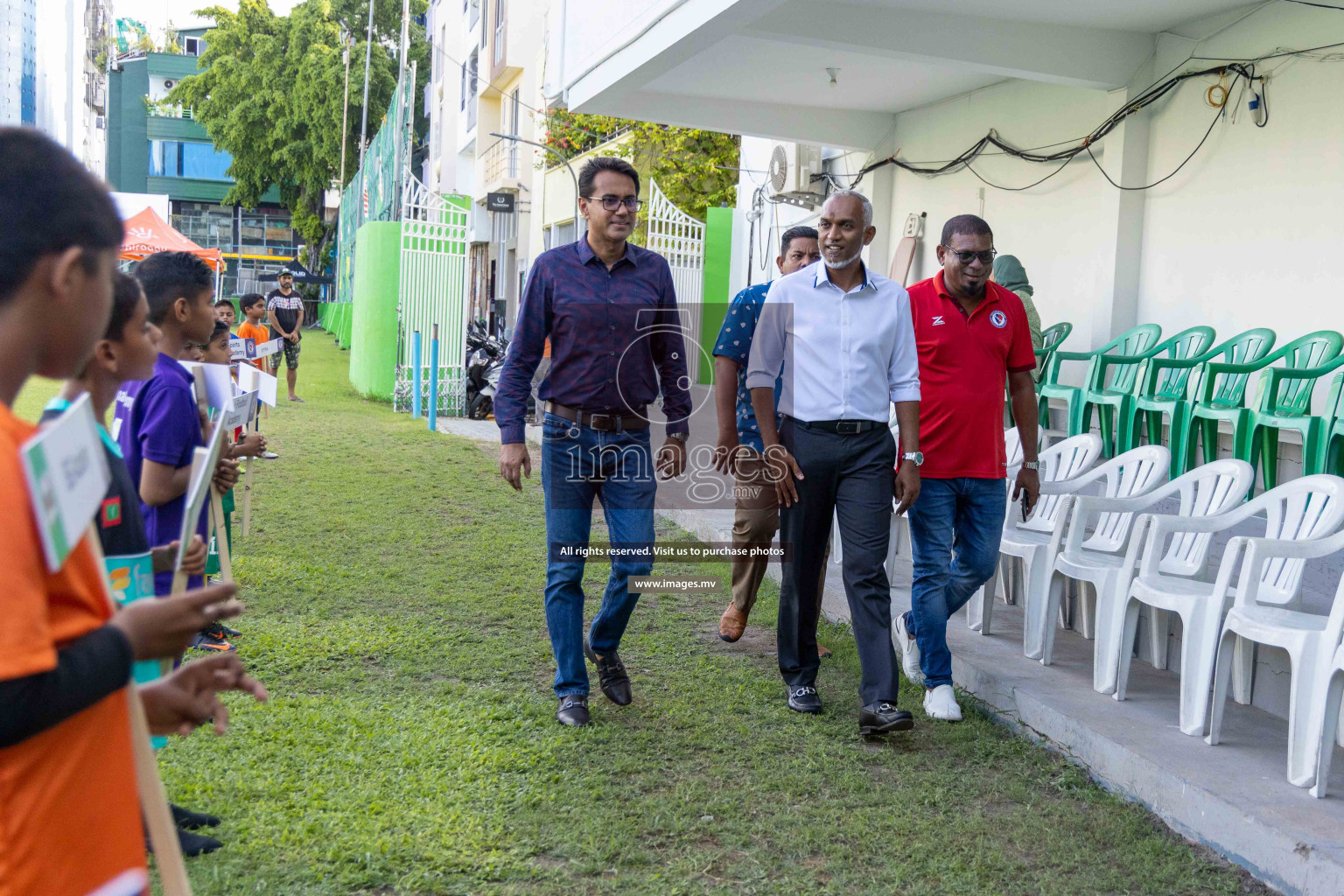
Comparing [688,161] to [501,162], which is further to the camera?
[501,162]

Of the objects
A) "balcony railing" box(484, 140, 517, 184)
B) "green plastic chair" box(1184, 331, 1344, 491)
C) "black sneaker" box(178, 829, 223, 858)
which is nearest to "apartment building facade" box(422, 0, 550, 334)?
"balcony railing" box(484, 140, 517, 184)

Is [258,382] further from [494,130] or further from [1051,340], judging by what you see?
[494,130]

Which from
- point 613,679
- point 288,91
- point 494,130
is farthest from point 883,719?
Answer: point 288,91

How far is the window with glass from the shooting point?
62594 mm

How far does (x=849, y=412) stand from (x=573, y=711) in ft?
5.32

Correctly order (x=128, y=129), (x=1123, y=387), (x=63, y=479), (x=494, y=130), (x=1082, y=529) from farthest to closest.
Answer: (x=128, y=129) → (x=494, y=130) → (x=1123, y=387) → (x=1082, y=529) → (x=63, y=479)

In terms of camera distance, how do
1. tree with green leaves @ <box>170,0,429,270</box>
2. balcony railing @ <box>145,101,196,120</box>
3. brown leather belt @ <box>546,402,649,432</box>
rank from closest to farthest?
1. brown leather belt @ <box>546,402,649,432</box>
2. tree with green leaves @ <box>170,0,429,270</box>
3. balcony railing @ <box>145,101,196,120</box>

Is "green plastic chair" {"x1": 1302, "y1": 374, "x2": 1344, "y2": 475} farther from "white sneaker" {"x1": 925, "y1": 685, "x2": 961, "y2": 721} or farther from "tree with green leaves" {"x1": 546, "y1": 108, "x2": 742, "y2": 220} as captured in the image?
"tree with green leaves" {"x1": 546, "y1": 108, "x2": 742, "y2": 220}

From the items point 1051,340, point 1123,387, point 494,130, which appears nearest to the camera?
point 1123,387

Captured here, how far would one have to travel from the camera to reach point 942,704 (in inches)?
191

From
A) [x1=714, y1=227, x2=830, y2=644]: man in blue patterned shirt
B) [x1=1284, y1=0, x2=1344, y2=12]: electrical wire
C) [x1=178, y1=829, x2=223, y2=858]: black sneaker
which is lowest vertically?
[x1=178, y1=829, x2=223, y2=858]: black sneaker

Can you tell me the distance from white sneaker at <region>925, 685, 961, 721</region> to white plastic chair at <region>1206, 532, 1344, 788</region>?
98cm

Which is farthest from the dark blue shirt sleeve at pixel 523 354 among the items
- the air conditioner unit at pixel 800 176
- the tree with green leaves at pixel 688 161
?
the tree with green leaves at pixel 688 161

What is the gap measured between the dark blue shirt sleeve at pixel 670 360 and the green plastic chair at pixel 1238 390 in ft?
10.8
